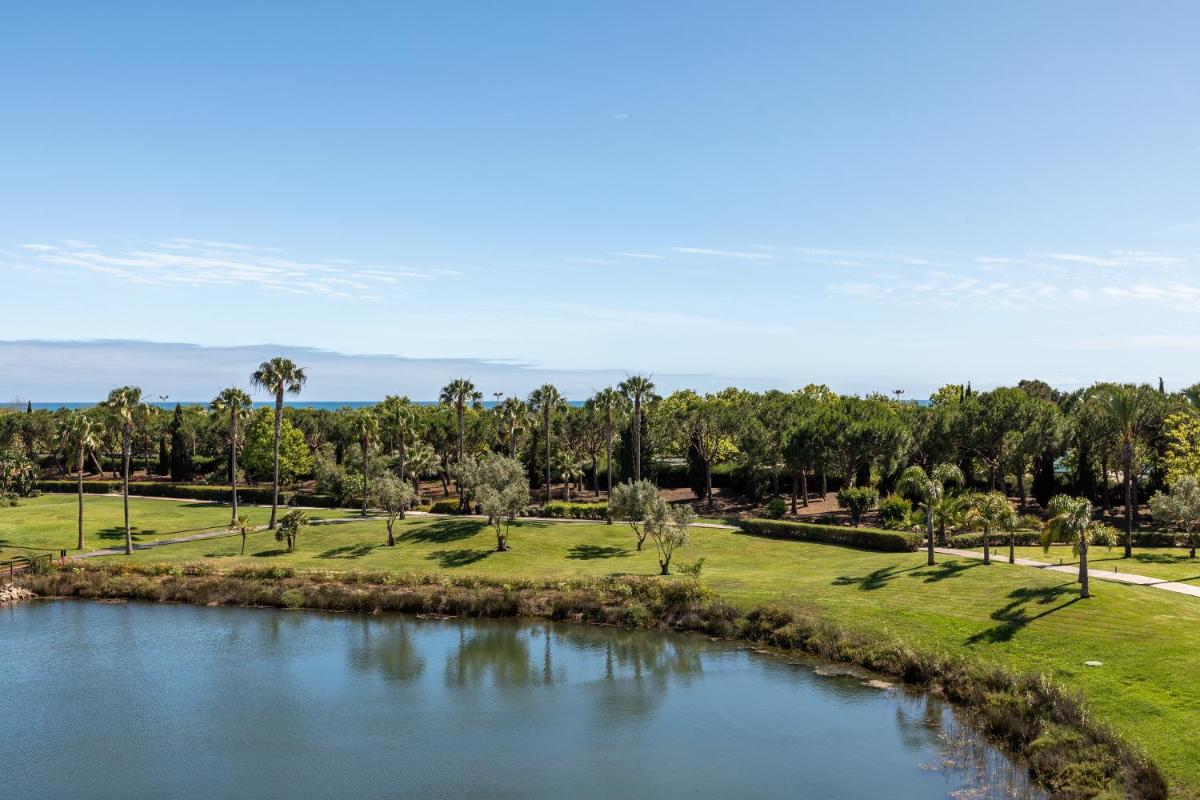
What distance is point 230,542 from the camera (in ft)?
235

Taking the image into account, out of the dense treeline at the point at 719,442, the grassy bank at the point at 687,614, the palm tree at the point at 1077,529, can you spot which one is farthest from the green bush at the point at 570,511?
the palm tree at the point at 1077,529

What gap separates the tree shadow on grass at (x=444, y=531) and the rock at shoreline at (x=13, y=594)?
25.6 meters

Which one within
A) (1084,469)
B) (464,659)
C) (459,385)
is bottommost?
(464,659)

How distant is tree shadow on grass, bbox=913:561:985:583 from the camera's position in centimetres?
4888

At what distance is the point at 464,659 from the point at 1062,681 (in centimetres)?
2689

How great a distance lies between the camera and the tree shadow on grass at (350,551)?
216 ft

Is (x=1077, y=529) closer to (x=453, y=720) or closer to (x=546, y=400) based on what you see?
(x=453, y=720)

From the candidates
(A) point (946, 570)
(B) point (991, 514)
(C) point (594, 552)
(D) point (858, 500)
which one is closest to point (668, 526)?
(C) point (594, 552)

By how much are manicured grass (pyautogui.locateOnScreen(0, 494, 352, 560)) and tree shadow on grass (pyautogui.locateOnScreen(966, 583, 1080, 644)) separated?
64399 mm

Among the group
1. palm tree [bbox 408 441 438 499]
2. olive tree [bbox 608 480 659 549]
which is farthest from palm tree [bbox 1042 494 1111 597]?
palm tree [bbox 408 441 438 499]

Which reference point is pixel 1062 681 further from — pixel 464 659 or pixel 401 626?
pixel 401 626

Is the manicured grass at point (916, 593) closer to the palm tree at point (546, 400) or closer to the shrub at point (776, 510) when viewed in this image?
the shrub at point (776, 510)

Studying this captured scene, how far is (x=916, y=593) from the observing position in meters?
46.3

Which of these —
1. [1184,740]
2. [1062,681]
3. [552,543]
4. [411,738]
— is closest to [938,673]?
[1062,681]
